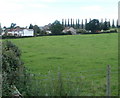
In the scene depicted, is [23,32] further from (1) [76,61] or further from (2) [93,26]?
(1) [76,61]

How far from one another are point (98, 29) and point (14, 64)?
225ft

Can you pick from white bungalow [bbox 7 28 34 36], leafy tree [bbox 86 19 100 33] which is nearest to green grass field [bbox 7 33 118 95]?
leafy tree [bbox 86 19 100 33]

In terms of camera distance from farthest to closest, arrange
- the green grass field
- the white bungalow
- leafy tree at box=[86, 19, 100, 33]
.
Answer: the white bungalow
leafy tree at box=[86, 19, 100, 33]
the green grass field

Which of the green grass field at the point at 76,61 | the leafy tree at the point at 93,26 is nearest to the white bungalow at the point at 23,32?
the leafy tree at the point at 93,26

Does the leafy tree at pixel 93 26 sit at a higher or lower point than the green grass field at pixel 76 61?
higher

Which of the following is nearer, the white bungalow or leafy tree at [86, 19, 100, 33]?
leafy tree at [86, 19, 100, 33]

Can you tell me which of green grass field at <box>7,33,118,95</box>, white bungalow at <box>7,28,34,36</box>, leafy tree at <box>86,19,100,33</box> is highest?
leafy tree at <box>86,19,100,33</box>

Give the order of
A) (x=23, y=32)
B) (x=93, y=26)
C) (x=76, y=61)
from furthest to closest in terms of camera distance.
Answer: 1. (x=23, y=32)
2. (x=93, y=26)
3. (x=76, y=61)

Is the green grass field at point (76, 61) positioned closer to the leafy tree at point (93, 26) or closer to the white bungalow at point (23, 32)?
the leafy tree at point (93, 26)

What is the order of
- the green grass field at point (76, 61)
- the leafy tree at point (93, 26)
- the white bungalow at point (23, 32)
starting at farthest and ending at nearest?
the white bungalow at point (23, 32)
the leafy tree at point (93, 26)
the green grass field at point (76, 61)

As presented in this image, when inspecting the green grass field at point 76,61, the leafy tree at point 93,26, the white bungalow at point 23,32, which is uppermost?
the leafy tree at point 93,26

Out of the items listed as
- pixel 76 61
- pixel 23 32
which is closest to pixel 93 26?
pixel 23 32

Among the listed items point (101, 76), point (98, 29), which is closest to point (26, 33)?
point (98, 29)

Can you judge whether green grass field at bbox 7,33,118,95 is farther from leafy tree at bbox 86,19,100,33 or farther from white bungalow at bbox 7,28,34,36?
white bungalow at bbox 7,28,34,36
